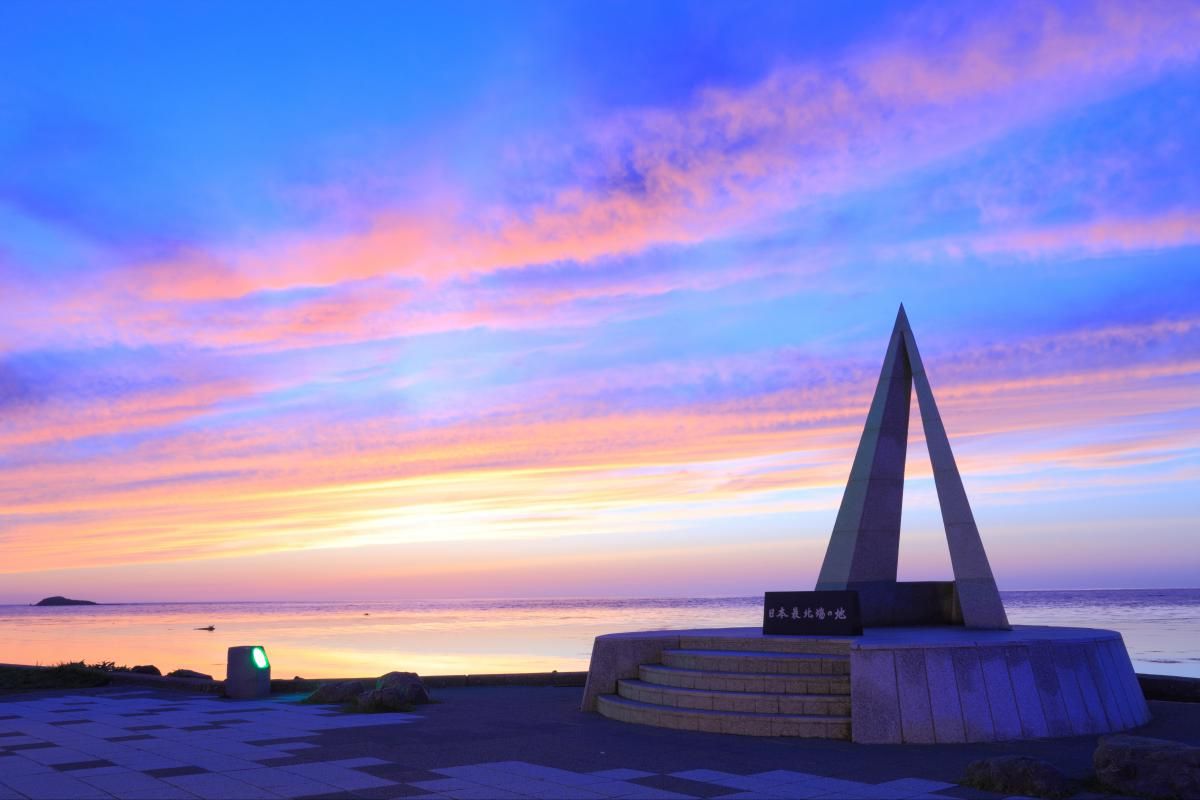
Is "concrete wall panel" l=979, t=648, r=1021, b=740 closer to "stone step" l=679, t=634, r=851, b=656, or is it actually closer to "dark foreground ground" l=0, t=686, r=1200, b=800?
"dark foreground ground" l=0, t=686, r=1200, b=800

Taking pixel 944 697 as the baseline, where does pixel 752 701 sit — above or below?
A: below

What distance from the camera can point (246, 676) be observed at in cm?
2281

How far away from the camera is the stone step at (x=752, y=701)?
15.2m

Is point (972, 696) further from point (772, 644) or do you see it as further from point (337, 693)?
point (337, 693)

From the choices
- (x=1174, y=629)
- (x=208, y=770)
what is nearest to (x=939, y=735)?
(x=208, y=770)

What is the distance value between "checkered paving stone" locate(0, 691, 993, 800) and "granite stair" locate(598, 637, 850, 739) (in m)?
3.19

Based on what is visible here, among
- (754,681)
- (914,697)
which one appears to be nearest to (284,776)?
(754,681)

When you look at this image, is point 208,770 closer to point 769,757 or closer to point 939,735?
point 769,757

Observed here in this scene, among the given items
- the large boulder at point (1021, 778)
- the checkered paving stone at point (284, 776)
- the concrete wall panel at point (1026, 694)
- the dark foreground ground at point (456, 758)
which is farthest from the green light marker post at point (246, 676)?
the large boulder at point (1021, 778)

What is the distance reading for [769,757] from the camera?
43.3 ft

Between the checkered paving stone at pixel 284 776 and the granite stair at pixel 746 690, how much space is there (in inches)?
125

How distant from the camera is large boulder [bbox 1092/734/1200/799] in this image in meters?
10.2

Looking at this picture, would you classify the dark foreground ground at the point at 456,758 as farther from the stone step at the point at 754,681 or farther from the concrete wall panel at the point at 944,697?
the stone step at the point at 754,681

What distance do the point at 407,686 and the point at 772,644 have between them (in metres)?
7.78
